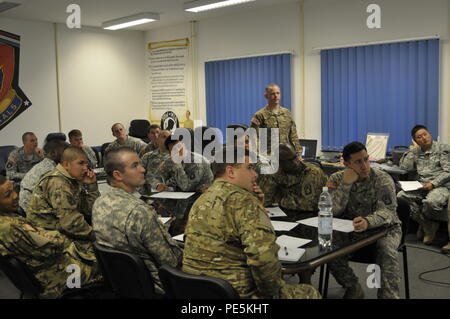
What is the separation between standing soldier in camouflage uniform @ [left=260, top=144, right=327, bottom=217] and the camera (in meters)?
3.41

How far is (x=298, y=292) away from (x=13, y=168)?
193 inches

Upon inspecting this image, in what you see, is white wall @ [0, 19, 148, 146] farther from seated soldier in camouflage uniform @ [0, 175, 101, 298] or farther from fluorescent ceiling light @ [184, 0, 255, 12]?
seated soldier in camouflage uniform @ [0, 175, 101, 298]

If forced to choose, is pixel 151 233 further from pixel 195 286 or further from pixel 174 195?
pixel 174 195

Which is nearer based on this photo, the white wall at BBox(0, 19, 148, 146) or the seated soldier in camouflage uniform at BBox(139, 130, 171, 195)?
the seated soldier in camouflage uniform at BBox(139, 130, 171, 195)

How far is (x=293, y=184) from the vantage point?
3492 millimetres

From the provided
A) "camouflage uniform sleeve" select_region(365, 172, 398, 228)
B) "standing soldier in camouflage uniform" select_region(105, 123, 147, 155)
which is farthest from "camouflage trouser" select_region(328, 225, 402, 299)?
"standing soldier in camouflage uniform" select_region(105, 123, 147, 155)

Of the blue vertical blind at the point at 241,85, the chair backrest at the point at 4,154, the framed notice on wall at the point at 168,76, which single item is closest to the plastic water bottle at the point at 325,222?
the blue vertical blind at the point at 241,85

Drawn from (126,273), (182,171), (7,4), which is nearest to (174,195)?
(182,171)

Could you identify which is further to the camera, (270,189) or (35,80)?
(35,80)

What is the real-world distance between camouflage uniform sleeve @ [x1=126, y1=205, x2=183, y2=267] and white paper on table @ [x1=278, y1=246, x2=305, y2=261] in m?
0.54

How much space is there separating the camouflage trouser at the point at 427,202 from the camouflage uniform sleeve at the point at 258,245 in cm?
322

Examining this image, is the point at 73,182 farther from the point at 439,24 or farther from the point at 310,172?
the point at 439,24
